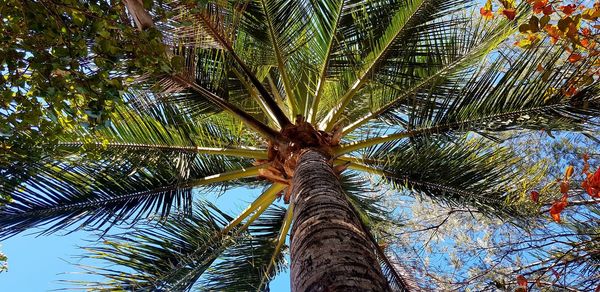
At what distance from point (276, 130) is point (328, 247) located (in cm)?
279

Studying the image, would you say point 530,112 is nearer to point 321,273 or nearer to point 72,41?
point 321,273

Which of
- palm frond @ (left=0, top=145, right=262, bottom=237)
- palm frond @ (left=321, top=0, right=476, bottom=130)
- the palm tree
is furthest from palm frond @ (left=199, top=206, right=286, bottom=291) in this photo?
palm frond @ (left=321, top=0, right=476, bottom=130)

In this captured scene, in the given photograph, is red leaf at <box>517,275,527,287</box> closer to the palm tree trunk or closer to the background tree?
the background tree

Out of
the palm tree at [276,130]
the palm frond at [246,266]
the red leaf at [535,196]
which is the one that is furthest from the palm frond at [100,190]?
the red leaf at [535,196]

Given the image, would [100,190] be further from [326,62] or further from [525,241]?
[525,241]

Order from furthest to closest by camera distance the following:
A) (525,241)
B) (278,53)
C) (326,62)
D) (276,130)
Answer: (326,62) → (278,53) → (276,130) → (525,241)

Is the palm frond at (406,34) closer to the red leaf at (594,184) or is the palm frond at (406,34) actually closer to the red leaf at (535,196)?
the red leaf at (535,196)

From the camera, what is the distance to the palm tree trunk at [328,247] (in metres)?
1.98

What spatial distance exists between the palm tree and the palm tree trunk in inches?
32.2

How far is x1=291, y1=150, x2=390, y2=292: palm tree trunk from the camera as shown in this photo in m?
1.98

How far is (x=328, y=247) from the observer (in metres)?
2.25

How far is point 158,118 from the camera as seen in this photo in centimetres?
493

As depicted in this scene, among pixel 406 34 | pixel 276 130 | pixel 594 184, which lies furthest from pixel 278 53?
pixel 594 184

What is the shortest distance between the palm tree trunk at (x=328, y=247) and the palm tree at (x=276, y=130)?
817mm
